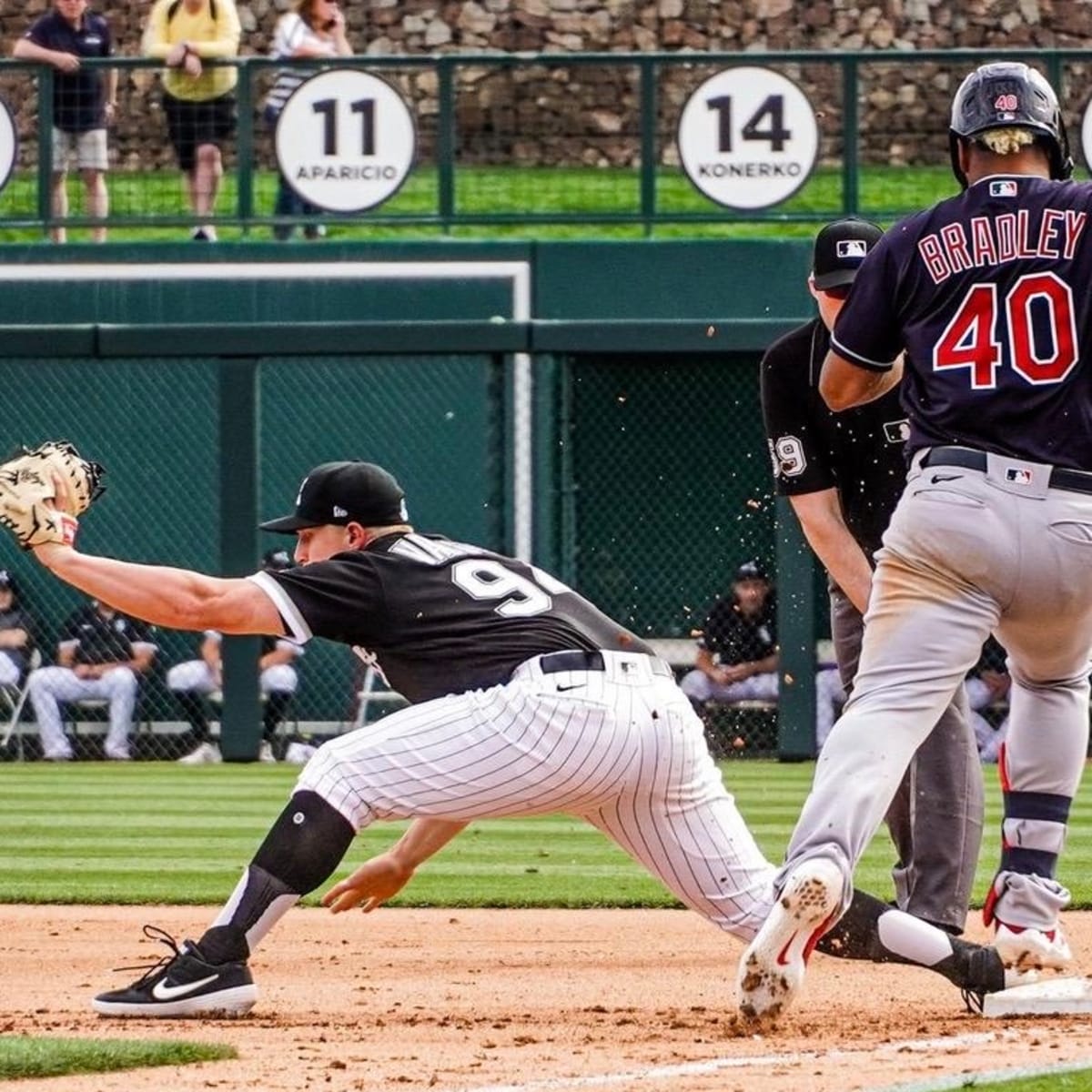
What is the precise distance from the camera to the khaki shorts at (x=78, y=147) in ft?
46.6

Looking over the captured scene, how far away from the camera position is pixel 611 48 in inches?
786

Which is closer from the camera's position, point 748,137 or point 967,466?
point 967,466

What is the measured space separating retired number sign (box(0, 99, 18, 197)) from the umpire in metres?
9.13

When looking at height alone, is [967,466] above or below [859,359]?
below

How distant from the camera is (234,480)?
43.1 ft

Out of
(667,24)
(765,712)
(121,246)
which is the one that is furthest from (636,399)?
(667,24)

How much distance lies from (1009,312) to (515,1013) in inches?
69.9

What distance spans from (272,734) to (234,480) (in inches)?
54.7

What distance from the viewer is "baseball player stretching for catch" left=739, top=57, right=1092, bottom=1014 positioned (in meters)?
4.51

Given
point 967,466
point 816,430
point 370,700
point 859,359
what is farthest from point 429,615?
point 370,700

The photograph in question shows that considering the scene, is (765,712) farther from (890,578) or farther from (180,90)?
(890,578)

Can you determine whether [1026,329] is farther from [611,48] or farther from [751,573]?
[611,48]

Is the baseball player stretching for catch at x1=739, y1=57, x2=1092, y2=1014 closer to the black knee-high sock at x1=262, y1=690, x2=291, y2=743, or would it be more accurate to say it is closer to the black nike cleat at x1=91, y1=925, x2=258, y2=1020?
the black nike cleat at x1=91, y1=925, x2=258, y2=1020

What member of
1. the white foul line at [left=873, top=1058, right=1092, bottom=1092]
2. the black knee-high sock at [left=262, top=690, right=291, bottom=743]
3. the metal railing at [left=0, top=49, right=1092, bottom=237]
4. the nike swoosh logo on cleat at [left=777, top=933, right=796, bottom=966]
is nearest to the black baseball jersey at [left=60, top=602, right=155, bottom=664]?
the black knee-high sock at [left=262, top=690, right=291, bottom=743]
